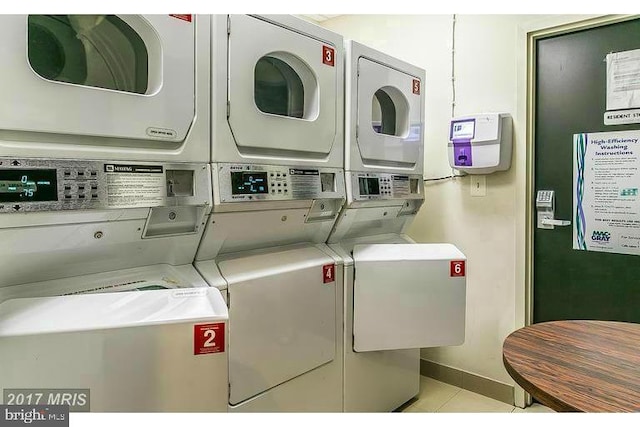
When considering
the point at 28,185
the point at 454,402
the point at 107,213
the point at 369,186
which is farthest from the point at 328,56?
the point at 454,402

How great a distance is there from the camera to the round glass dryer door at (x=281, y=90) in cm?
147

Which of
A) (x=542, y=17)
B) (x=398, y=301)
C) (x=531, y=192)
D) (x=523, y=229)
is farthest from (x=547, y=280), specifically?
(x=542, y=17)

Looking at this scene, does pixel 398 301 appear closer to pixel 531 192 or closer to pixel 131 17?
pixel 531 192

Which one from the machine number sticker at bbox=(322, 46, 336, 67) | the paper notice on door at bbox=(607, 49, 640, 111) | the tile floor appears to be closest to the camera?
the machine number sticker at bbox=(322, 46, 336, 67)

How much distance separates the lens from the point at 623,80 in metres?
2.12

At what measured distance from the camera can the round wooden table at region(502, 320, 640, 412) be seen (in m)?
0.94

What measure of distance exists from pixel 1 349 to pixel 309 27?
148 centimetres

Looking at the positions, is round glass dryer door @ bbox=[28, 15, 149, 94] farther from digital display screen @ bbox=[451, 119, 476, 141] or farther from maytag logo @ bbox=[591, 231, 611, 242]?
maytag logo @ bbox=[591, 231, 611, 242]

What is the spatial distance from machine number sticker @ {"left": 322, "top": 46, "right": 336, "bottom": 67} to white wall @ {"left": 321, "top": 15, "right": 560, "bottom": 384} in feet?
3.82

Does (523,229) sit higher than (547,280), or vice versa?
(523,229)

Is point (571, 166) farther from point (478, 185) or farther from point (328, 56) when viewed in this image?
point (328, 56)

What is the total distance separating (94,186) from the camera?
115 cm

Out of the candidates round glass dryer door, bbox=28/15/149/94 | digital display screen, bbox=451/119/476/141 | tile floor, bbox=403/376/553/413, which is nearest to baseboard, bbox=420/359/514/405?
tile floor, bbox=403/376/553/413
